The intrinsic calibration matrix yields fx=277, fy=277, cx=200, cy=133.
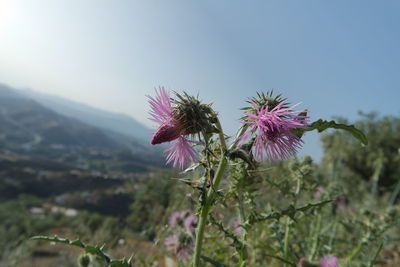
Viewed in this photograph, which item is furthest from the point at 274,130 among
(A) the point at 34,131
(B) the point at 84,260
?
(A) the point at 34,131

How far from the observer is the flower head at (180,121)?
146cm

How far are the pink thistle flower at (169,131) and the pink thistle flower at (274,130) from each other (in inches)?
Answer: 13.1

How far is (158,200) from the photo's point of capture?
8.55 m

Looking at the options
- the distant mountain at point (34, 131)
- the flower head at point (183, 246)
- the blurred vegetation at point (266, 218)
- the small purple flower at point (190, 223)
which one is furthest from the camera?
the distant mountain at point (34, 131)

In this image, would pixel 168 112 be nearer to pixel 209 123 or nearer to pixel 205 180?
pixel 209 123

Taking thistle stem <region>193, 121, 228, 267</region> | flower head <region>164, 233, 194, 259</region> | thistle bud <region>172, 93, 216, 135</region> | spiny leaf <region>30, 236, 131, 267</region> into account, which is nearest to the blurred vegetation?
thistle stem <region>193, 121, 228, 267</region>

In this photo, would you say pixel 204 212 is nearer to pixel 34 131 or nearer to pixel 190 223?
pixel 190 223

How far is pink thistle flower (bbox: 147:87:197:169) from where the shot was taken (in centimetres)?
149

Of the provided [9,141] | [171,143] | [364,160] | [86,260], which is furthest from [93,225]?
[9,141]

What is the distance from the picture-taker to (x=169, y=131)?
1498mm

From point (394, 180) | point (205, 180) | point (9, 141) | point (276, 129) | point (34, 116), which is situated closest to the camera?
point (205, 180)

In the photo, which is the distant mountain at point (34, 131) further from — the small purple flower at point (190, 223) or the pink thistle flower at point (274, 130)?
the pink thistle flower at point (274, 130)

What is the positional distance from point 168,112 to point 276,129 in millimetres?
582

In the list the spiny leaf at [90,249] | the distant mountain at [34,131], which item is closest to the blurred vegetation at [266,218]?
the spiny leaf at [90,249]
